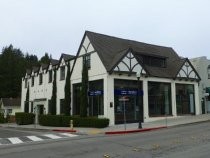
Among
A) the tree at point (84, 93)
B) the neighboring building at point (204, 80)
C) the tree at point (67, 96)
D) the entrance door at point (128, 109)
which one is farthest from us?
the neighboring building at point (204, 80)

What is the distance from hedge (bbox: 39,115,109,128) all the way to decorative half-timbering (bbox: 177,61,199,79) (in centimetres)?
1276

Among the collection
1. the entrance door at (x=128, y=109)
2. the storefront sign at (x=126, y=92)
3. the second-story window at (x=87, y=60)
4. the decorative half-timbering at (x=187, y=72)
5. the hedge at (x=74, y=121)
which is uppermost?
the second-story window at (x=87, y=60)

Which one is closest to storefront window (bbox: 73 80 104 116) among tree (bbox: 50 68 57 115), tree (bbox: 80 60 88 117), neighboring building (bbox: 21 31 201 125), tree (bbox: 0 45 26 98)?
neighboring building (bbox: 21 31 201 125)

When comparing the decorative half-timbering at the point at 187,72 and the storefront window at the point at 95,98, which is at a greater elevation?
the decorative half-timbering at the point at 187,72

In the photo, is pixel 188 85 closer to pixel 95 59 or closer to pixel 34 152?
pixel 95 59

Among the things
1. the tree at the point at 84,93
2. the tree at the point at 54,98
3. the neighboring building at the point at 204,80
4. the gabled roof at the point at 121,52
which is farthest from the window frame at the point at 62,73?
the neighboring building at the point at 204,80

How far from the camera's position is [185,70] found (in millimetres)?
39000

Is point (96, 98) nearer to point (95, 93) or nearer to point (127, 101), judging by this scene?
point (95, 93)

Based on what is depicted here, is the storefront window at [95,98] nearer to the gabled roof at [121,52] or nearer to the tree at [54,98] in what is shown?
the gabled roof at [121,52]

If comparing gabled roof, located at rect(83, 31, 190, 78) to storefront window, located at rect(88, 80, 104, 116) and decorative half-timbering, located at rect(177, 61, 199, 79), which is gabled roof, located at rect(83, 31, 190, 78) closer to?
decorative half-timbering, located at rect(177, 61, 199, 79)

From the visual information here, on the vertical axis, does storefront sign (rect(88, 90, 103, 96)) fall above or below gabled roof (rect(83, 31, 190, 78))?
below

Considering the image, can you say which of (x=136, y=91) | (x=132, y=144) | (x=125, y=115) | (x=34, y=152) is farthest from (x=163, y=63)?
(x=34, y=152)

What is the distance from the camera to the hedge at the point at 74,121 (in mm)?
29347

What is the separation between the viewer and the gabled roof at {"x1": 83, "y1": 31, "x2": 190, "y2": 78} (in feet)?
108
